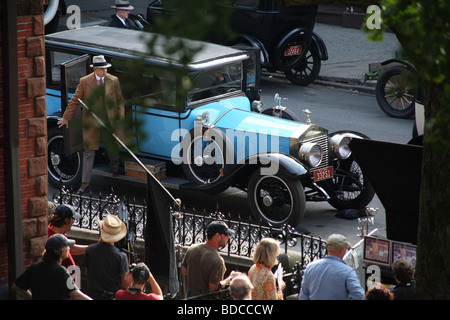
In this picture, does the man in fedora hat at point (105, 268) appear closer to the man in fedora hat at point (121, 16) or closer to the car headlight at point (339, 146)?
the car headlight at point (339, 146)

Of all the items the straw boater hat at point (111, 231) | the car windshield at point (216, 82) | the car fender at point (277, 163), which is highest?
the car windshield at point (216, 82)

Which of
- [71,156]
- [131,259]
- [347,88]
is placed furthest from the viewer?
[347,88]

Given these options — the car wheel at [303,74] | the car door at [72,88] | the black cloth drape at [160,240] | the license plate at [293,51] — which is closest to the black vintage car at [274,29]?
the license plate at [293,51]

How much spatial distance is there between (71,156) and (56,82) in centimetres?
109

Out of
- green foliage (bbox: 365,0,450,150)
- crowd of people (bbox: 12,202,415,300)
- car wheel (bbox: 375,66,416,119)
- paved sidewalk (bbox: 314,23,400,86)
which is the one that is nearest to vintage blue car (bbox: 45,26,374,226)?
crowd of people (bbox: 12,202,415,300)

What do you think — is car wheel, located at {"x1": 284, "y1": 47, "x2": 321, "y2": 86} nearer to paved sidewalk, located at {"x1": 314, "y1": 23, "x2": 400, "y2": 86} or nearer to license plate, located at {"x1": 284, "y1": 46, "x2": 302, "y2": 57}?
paved sidewalk, located at {"x1": 314, "y1": 23, "x2": 400, "y2": 86}

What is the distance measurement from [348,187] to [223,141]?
68.4 inches

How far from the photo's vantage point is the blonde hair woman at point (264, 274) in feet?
20.0

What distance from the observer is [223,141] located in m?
9.55

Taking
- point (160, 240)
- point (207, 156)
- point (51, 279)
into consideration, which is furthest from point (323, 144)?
point (51, 279)

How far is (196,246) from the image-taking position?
21.8 feet

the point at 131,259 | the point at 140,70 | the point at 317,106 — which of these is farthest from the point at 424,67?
the point at 317,106

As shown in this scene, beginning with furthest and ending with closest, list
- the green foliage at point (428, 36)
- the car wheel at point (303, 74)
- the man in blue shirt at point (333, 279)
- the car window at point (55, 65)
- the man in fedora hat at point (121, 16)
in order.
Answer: the car wheel at point (303, 74) < the man in fedora hat at point (121, 16) < the car window at point (55, 65) < the man in blue shirt at point (333, 279) < the green foliage at point (428, 36)
